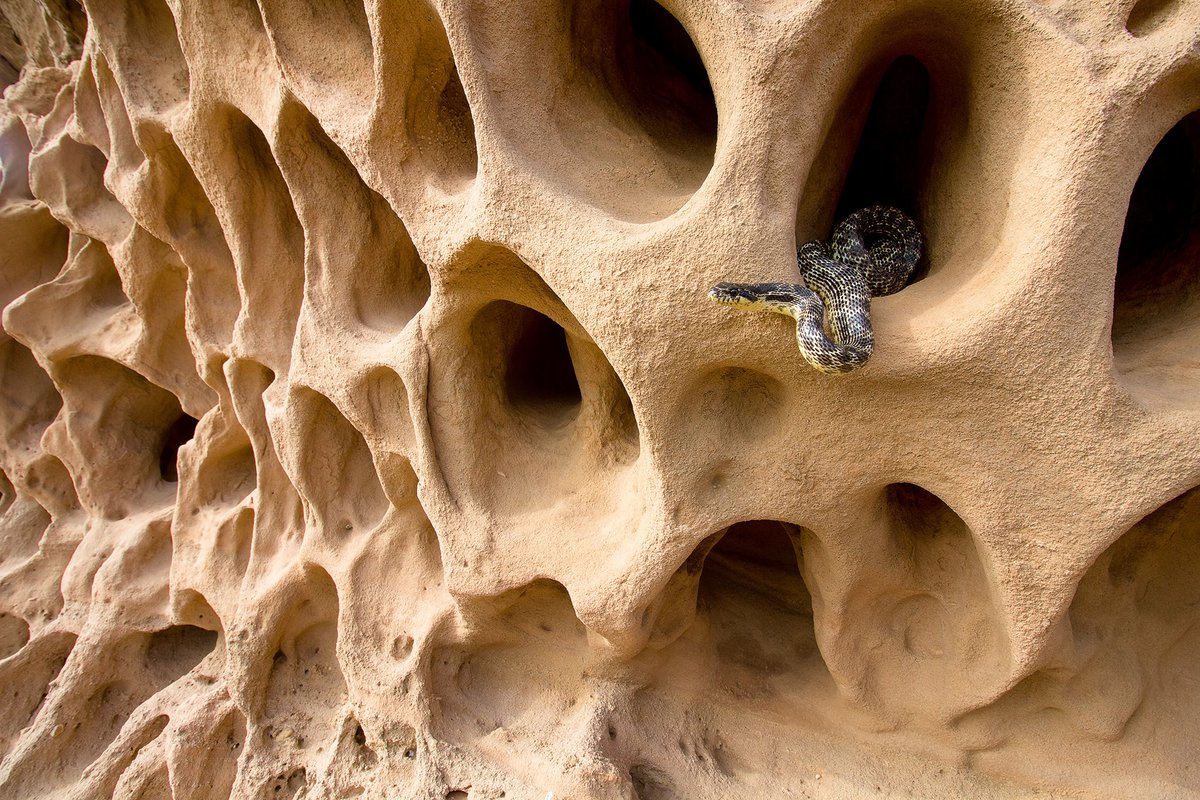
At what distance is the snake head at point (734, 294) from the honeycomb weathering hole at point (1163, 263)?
29.5 inches

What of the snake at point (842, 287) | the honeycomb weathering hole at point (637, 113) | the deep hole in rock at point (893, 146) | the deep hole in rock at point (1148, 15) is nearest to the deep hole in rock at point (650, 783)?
the snake at point (842, 287)

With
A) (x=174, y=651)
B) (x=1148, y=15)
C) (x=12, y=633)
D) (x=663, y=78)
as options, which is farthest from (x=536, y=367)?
(x=12, y=633)

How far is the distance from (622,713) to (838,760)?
0.58m

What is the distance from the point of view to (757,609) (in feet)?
6.85

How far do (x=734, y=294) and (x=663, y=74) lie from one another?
Result: 3.11 feet

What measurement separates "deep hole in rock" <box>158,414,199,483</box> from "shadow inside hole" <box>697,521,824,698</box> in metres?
2.53

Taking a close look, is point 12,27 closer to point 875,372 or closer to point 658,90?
point 658,90

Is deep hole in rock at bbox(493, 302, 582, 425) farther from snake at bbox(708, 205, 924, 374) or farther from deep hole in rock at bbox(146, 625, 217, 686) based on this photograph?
deep hole in rock at bbox(146, 625, 217, 686)

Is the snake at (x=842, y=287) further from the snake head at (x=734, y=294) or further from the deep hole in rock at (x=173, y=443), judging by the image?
the deep hole in rock at (x=173, y=443)

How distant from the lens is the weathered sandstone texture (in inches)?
49.4

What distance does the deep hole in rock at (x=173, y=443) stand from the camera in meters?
3.23

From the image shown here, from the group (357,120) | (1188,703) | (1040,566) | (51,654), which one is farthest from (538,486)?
(51,654)

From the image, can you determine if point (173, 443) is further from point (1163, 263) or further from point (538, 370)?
point (1163, 263)

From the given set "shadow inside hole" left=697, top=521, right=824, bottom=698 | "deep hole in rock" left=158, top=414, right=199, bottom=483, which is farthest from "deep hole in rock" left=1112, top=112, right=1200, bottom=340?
"deep hole in rock" left=158, top=414, right=199, bottom=483
